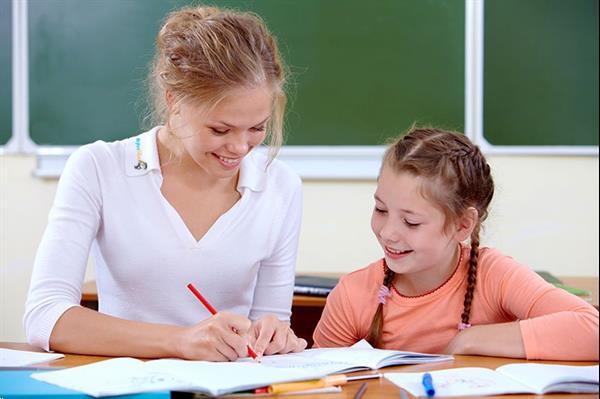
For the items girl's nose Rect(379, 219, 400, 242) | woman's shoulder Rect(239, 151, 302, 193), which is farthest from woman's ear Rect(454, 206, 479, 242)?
woman's shoulder Rect(239, 151, 302, 193)

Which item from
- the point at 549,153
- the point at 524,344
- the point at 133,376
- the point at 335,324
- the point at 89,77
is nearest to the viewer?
the point at 133,376

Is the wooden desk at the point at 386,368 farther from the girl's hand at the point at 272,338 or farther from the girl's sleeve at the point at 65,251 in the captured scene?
the girl's hand at the point at 272,338

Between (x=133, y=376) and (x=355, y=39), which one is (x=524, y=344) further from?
(x=355, y=39)

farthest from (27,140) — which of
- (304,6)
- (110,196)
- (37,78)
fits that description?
(110,196)

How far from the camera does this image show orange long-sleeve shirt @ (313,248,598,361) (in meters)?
1.68

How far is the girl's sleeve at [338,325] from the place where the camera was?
180cm

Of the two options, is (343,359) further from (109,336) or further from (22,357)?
(22,357)

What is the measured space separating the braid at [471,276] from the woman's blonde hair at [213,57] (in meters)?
0.48

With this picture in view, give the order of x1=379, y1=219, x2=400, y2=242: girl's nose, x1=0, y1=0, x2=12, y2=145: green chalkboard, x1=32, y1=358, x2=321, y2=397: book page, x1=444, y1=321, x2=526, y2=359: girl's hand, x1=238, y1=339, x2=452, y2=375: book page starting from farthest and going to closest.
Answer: x1=0, y1=0, x2=12, y2=145: green chalkboard < x1=379, y1=219, x2=400, y2=242: girl's nose < x1=444, y1=321, x2=526, y2=359: girl's hand < x1=238, y1=339, x2=452, y2=375: book page < x1=32, y1=358, x2=321, y2=397: book page

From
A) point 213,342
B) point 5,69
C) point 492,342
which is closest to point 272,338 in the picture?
point 213,342

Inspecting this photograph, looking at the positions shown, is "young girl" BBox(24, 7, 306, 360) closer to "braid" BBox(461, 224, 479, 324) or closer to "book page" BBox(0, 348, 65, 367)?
"book page" BBox(0, 348, 65, 367)

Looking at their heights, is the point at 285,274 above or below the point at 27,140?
below

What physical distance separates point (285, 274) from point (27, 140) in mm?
2050

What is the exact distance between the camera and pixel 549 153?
3336 mm
